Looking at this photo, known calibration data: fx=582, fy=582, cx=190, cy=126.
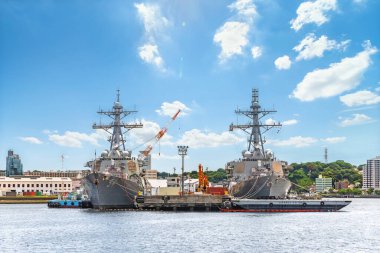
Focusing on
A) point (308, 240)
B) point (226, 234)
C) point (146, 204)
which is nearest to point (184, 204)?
point (146, 204)

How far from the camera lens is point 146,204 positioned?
364ft

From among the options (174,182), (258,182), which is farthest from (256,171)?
(174,182)

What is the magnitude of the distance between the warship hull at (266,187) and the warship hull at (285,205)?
10.00 m

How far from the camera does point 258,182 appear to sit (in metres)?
115

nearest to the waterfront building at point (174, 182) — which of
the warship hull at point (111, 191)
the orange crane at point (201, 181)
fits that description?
the orange crane at point (201, 181)

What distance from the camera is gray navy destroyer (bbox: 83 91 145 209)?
10769 centimetres

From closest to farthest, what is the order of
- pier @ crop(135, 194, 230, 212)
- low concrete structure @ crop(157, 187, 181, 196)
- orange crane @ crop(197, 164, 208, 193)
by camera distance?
pier @ crop(135, 194, 230, 212) → low concrete structure @ crop(157, 187, 181, 196) → orange crane @ crop(197, 164, 208, 193)

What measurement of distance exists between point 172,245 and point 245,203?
164 ft

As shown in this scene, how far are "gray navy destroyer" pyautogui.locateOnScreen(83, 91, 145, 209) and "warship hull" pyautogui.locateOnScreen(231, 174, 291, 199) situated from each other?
21864mm

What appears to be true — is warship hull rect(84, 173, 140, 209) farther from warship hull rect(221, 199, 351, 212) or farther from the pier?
warship hull rect(221, 199, 351, 212)

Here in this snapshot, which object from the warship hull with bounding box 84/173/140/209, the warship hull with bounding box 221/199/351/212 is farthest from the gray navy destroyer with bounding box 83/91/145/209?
the warship hull with bounding box 221/199/351/212

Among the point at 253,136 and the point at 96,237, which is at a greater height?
the point at 253,136

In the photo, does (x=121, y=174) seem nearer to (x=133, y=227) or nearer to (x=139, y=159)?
(x=139, y=159)

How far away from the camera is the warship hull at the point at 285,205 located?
337 ft
